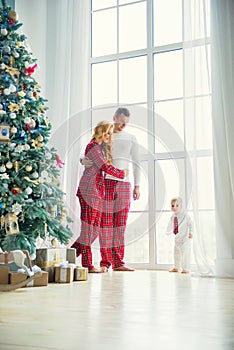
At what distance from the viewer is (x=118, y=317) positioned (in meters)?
1.70

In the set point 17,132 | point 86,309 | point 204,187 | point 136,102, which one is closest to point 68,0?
point 136,102

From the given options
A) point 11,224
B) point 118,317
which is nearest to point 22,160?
point 11,224

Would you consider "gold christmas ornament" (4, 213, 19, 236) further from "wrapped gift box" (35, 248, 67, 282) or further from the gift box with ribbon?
the gift box with ribbon

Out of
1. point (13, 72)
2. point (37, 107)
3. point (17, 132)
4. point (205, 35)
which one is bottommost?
point (17, 132)

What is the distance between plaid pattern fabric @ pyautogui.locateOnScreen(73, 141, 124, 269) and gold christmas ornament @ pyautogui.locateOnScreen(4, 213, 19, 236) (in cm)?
73

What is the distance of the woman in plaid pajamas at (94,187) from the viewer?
3848 millimetres

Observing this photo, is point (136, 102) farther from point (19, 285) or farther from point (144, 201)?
point (19, 285)

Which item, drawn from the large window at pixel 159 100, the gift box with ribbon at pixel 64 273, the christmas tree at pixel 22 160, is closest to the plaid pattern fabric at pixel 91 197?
the christmas tree at pixel 22 160

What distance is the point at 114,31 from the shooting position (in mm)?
4762

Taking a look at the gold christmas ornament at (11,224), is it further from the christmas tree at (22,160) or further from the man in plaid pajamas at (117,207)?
the man in plaid pajamas at (117,207)

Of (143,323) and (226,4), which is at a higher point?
(226,4)

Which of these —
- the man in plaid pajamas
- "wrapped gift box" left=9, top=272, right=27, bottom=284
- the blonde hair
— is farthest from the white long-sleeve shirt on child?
"wrapped gift box" left=9, top=272, right=27, bottom=284

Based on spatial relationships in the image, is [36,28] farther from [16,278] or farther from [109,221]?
[16,278]

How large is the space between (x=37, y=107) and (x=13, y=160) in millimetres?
459
